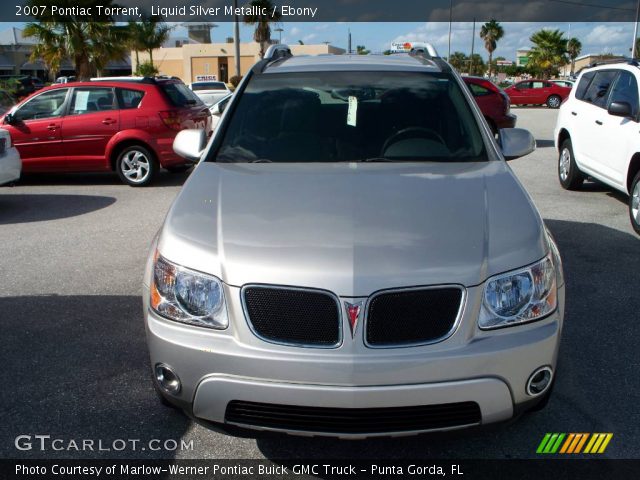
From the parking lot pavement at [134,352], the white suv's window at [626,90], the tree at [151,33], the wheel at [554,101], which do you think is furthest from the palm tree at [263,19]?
the parking lot pavement at [134,352]

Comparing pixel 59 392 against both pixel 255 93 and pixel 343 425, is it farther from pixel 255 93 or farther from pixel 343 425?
pixel 255 93

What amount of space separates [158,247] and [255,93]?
1730 mm

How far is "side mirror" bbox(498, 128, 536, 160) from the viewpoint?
4.28 meters

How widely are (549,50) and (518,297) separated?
6318 centimetres

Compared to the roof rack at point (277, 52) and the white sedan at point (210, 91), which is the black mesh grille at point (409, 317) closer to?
the roof rack at point (277, 52)

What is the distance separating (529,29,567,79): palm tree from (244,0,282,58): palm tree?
25847mm

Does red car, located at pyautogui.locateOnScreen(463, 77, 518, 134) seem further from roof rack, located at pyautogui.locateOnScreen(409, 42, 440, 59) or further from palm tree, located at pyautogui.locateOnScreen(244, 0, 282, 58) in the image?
palm tree, located at pyautogui.locateOnScreen(244, 0, 282, 58)

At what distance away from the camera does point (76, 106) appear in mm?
10258

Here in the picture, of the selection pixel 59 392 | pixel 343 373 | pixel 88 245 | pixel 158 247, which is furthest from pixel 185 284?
pixel 88 245

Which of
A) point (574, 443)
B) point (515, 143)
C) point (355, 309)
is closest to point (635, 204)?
point (515, 143)

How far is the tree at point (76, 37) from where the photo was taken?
2506 centimetres

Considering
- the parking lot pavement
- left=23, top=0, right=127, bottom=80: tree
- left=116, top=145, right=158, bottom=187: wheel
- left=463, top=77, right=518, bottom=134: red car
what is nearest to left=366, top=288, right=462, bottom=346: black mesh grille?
the parking lot pavement

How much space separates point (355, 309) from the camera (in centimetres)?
249

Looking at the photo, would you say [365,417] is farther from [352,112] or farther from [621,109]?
[621,109]
